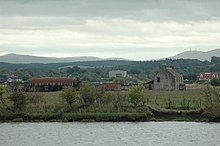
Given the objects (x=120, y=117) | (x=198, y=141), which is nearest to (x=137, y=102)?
(x=120, y=117)

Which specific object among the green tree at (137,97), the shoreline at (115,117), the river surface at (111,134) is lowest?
the river surface at (111,134)

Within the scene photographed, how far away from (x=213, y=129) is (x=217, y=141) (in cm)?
887

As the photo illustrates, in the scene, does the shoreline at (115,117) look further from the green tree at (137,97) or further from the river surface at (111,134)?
the green tree at (137,97)

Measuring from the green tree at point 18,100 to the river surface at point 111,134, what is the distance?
4.93m

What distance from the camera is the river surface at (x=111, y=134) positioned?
49656 millimetres

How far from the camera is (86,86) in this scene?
73500 mm

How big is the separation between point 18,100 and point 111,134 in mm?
20229

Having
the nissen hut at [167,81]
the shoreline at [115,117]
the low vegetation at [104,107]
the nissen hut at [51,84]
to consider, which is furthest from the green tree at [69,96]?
the nissen hut at [167,81]

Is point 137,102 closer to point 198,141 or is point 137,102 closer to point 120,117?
point 120,117

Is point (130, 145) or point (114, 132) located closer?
point (130, 145)

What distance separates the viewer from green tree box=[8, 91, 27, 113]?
72.1 m

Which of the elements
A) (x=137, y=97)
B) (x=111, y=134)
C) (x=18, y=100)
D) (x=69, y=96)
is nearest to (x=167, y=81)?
(x=137, y=97)

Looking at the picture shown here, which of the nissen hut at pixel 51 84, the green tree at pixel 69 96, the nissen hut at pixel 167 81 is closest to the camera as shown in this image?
the green tree at pixel 69 96

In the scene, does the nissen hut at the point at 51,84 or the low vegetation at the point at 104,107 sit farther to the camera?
the nissen hut at the point at 51,84
